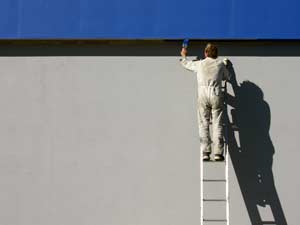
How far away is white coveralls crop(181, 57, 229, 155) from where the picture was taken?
8.29 meters

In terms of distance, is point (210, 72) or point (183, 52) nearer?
point (210, 72)

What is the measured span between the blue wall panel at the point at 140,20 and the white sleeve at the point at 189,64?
0.32m

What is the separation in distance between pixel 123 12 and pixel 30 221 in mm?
2811

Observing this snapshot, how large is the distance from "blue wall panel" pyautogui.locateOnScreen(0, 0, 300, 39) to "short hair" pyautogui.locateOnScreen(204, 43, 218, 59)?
0.59 feet

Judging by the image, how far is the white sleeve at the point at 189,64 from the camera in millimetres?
8461

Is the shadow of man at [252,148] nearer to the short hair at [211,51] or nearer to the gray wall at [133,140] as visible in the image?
the gray wall at [133,140]

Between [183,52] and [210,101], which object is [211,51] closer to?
[183,52]

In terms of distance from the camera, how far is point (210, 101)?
8312 millimetres

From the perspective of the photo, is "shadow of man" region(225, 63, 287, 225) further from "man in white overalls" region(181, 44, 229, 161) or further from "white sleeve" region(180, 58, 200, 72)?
"white sleeve" region(180, 58, 200, 72)

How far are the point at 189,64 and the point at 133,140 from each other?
1.16 m

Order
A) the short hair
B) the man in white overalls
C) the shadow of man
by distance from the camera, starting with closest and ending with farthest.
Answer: the man in white overalls < the short hair < the shadow of man

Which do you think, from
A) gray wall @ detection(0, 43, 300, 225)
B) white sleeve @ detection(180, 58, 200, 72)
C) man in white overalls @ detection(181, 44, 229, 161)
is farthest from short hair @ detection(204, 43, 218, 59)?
gray wall @ detection(0, 43, 300, 225)

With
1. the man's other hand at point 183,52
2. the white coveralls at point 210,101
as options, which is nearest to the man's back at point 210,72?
the white coveralls at point 210,101

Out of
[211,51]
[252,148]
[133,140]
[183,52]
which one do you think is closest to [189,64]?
[183,52]
